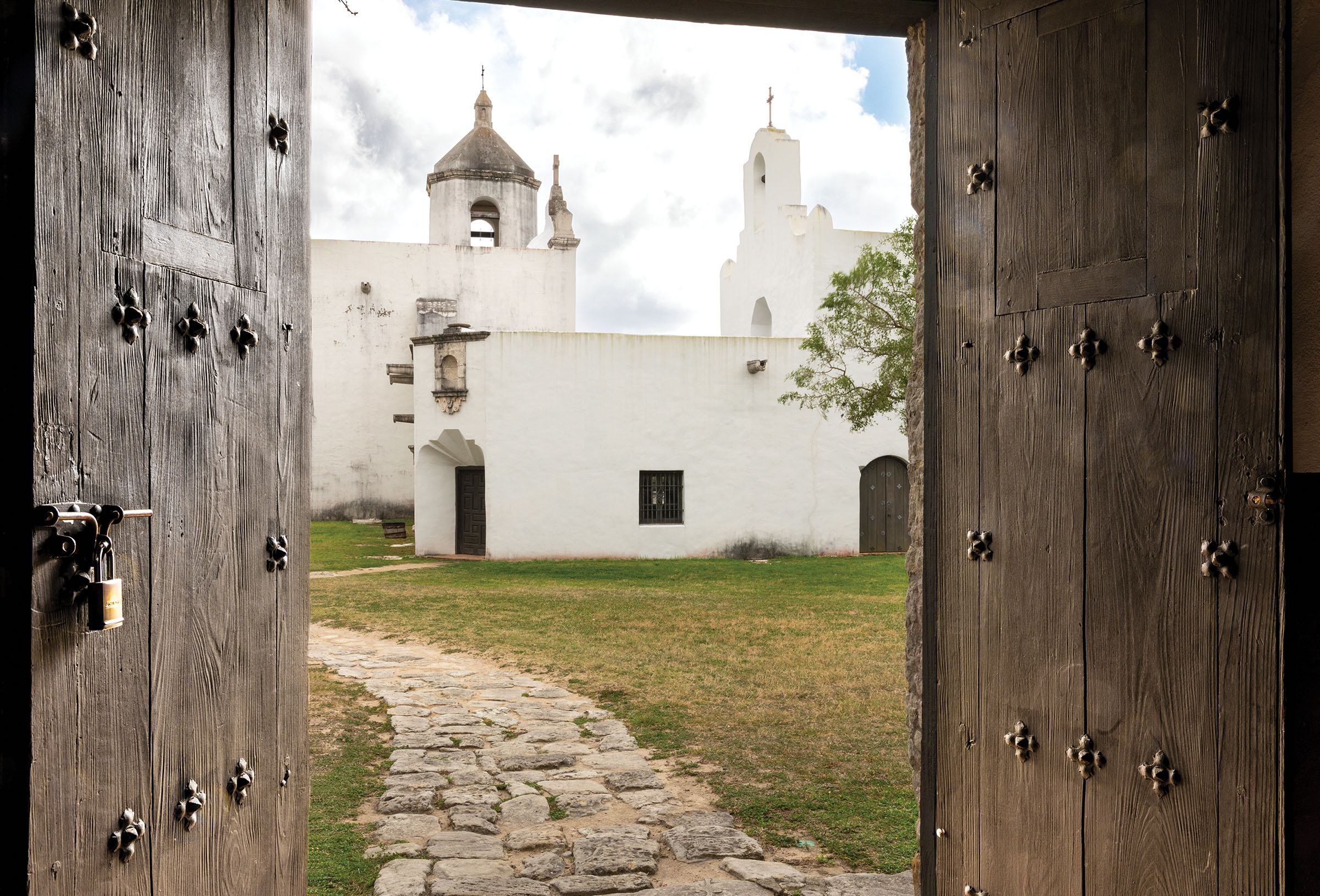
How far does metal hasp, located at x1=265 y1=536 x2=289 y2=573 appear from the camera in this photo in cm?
249

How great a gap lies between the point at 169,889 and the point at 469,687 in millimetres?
6132

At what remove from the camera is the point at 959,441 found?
2.88 m

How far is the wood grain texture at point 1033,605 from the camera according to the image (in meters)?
2.52

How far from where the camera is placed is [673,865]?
425 centimetres

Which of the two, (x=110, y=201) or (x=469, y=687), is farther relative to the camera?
(x=469, y=687)

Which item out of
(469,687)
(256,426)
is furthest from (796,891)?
(469,687)

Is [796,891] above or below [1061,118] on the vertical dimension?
below

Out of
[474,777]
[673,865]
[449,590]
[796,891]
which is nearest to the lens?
[796,891]

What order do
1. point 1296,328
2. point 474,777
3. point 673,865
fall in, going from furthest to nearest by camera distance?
point 474,777, point 673,865, point 1296,328

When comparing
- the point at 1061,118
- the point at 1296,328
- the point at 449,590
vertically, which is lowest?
the point at 449,590

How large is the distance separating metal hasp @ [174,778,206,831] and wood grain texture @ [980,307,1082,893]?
7.02ft

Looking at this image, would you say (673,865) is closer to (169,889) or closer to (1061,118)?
(169,889)

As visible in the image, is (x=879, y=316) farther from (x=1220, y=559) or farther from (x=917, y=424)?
(x=1220, y=559)

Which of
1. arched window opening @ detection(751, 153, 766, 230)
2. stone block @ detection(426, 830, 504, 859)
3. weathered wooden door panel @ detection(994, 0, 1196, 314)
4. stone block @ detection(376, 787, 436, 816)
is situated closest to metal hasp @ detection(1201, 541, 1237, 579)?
weathered wooden door panel @ detection(994, 0, 1196, 314)
